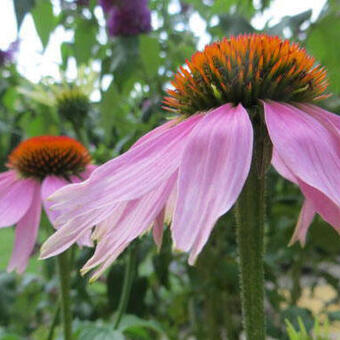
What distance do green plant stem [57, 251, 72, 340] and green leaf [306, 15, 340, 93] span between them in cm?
44

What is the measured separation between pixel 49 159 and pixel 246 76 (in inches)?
16.0

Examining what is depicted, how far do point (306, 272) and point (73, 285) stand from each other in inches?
69.2

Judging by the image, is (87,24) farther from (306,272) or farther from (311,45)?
(306,272)

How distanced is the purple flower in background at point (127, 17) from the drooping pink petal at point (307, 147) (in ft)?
1.91

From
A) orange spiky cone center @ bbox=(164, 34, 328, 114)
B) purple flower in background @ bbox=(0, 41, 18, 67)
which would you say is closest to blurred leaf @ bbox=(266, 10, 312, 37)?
orange spiky cone center @ bbox=(164, 34, 328, 114)

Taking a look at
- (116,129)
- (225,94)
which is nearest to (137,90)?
(116,129)

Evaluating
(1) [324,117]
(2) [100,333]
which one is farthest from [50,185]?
(1) [324,117]

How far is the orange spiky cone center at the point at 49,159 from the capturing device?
2.38 feet

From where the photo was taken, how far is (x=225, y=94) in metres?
0.41

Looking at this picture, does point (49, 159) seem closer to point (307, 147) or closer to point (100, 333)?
point (100, 333)

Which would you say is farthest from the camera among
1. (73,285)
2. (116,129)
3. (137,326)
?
(116,129)

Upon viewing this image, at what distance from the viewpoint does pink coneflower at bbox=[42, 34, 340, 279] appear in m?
0.30

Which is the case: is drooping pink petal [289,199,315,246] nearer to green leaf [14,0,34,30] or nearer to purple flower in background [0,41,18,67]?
green leaf [14,0,34,30]

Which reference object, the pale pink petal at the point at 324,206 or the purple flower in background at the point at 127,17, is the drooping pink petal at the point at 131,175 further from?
the purple flower in background at the point at 127,17
